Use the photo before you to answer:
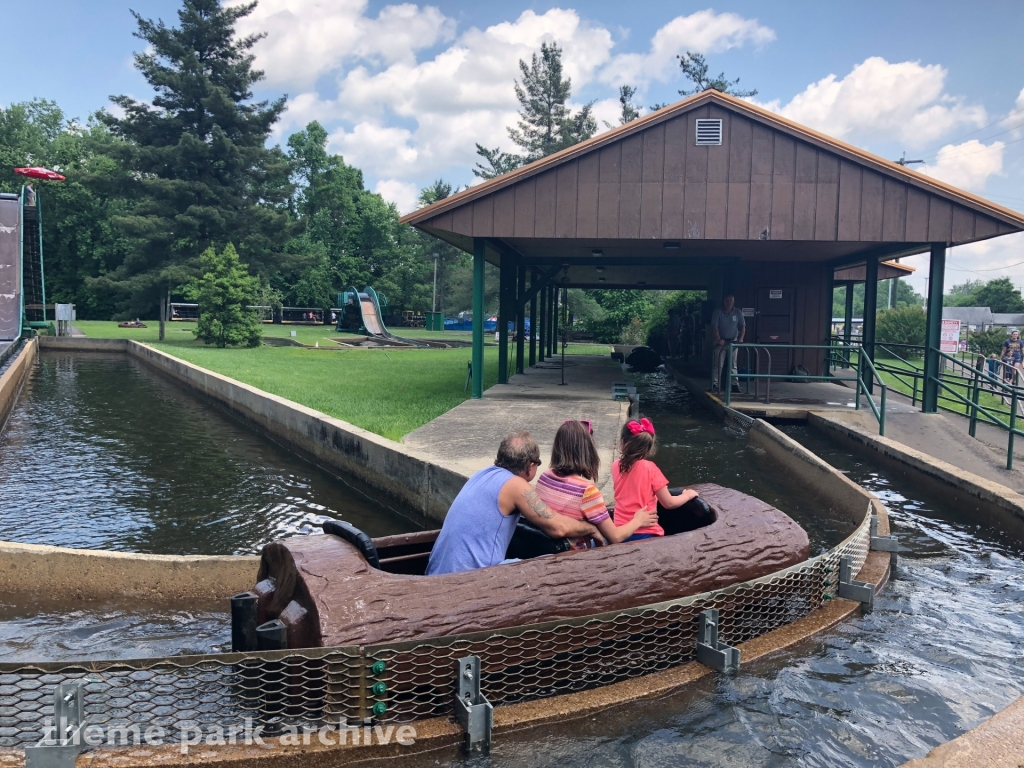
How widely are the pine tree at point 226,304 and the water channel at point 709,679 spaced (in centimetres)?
1353

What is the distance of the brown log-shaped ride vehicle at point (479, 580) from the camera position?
338 centimetres

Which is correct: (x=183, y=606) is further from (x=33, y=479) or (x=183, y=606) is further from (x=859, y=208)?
(x=859, y=208)

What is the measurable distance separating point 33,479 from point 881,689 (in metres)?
8.59

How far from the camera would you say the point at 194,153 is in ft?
108

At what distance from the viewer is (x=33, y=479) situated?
8984mm

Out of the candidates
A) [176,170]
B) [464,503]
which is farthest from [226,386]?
[176,170]

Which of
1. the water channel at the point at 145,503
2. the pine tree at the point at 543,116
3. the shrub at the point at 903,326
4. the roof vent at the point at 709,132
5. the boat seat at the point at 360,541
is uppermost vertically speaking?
the pine tree at the point at 543,116

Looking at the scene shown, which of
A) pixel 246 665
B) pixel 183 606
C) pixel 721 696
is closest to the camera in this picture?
pixel 246 665

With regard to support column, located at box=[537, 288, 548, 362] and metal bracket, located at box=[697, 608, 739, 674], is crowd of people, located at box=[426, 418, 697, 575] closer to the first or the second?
metal bracket, located at box=[697, 608, 739, 674]

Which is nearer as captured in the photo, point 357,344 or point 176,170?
point 357,344

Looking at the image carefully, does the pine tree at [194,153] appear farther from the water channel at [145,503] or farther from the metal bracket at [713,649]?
the metal bracket at [713,649]

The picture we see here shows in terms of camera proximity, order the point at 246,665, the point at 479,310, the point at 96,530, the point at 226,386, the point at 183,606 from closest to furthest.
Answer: the point at 246,665
the point at 183,606
the point at 96,530
the point at 479,310
the point at 226,386

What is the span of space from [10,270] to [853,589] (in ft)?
95.2

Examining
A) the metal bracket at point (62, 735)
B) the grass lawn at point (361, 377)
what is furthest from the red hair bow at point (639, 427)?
the grass lawn at point (361, 377)
